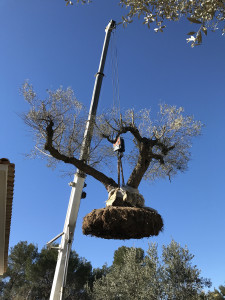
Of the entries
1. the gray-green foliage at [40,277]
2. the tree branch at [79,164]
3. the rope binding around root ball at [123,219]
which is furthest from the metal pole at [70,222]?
the gray-green foliage at [40,277]

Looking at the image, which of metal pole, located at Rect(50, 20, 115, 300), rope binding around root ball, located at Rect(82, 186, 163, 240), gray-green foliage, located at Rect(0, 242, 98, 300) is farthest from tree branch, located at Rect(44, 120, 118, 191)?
gray-green foliage, located at Rect(0, 242, 98, 300)

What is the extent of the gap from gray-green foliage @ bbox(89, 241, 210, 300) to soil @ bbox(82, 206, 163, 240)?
32.5 feet

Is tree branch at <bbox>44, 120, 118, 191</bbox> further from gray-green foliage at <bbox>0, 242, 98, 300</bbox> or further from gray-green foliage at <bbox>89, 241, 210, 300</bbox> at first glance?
gray-green foliage at <bbox>0, 242, 98, 300</bbox>

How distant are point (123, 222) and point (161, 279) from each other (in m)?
11.1

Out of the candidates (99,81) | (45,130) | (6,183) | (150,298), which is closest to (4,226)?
(6,183)

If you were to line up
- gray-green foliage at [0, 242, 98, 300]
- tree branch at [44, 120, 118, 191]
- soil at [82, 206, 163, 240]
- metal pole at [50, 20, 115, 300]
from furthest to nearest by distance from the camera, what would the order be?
gray-green foliage at [0, 242, 98, 300] < metal pole at [50, 20, 115, 300] < tree branch at [44, 120, 118, 191] < soil at [82, 206, 163, 240]

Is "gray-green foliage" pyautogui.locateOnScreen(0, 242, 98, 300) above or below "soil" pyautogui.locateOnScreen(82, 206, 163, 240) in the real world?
above

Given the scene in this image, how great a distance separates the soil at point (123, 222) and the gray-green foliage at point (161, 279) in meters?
9.92

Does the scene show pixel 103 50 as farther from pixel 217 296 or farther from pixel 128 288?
pixel 217 296

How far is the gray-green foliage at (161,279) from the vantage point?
13.4 m

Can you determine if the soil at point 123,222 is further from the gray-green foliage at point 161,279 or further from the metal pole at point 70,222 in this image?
the gray-green foliage at point 161,279

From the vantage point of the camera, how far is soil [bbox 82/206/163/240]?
15.4 feet

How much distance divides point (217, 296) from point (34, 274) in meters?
15.6

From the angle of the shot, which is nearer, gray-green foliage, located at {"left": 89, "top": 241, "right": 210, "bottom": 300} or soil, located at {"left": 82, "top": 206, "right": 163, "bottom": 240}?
soil, located at {"left": 82, "top": 206, "right": 163, "bottom": 240}
